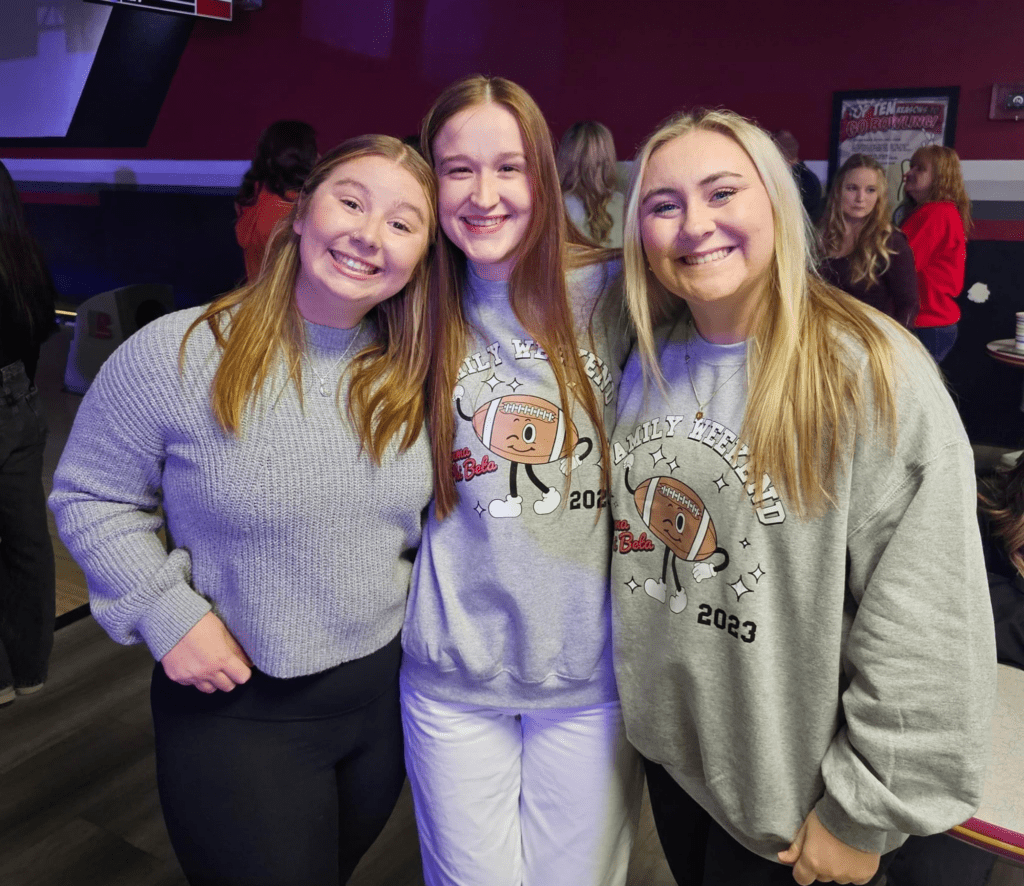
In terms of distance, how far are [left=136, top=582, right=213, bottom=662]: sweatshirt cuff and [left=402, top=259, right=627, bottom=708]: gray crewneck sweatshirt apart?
337 millimetres

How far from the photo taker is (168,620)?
1.30 meters

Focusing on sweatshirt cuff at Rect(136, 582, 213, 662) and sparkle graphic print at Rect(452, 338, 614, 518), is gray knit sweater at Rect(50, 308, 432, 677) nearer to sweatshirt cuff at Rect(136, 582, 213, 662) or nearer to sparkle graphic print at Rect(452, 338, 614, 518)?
sweatshirt cuff at Rect(136, 582, 213, 662)

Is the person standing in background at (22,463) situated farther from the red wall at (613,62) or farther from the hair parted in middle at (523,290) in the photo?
the red wall at (613,62)

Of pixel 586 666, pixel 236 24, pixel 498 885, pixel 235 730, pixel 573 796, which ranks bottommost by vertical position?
pixel 498 885

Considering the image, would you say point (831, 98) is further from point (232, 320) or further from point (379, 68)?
point (232, 320)

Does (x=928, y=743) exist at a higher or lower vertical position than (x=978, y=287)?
lower

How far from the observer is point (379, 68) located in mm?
6125

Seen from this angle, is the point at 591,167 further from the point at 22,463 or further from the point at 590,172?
the point at 22,463

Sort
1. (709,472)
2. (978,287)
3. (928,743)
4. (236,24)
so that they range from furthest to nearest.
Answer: (236,24), (978,287), (709,472), (928,743)

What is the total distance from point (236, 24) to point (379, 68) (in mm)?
1371

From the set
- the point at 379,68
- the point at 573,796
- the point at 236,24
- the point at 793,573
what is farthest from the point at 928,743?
the point at 236,24

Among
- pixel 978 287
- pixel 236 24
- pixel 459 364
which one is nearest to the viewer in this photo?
pixel 459 364

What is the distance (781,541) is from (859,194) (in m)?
3.12

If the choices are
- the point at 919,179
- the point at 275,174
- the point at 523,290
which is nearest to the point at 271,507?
the point at 523,290
